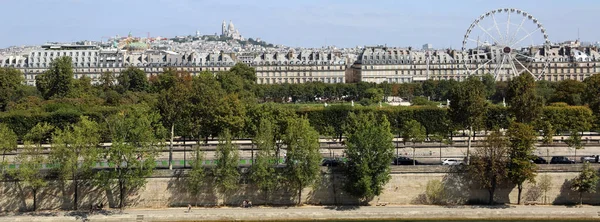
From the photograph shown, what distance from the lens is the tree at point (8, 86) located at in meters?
66.9

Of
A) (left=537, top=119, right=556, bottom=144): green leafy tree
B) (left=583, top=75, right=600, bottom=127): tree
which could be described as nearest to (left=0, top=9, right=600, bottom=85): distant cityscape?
(left=583, top=75, right=600, bottom=127): tree

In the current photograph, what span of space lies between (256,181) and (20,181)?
10.3 m

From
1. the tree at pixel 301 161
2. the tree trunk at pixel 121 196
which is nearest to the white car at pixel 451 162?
the tree at pixel 301 161

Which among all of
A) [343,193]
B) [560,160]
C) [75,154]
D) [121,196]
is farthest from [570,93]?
[75,154]

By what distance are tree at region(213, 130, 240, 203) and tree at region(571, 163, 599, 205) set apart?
1521cm

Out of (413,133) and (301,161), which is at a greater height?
(413,133)

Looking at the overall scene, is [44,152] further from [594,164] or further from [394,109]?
[594,164]

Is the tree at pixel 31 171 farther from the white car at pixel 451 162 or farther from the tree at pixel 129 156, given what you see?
the white car at pixel 451 162

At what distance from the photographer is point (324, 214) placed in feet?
112

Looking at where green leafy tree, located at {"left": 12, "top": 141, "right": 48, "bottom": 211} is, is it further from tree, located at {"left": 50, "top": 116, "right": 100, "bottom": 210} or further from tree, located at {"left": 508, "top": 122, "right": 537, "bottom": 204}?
tree, located at {"left": 508, "top": 122, "right": 537, "bottom": 204}

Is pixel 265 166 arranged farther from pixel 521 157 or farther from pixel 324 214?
pixel 521 157

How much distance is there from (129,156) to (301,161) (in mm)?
7466

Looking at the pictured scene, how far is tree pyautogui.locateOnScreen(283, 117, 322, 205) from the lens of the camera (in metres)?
34.8

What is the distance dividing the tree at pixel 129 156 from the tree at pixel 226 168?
2853 mm
